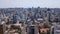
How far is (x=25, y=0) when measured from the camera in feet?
5.32

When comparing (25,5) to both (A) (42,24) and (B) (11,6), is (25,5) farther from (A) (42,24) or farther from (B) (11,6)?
(A) (42,24)

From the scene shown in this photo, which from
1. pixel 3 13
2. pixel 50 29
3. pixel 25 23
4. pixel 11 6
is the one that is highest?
pixel 11 6

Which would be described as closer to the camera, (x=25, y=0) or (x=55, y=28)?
(x=55, y=28)

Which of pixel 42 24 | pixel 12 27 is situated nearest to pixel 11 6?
pixel 12 27

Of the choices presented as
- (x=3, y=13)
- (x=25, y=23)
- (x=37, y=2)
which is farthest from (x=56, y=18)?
(x=3, y=13)

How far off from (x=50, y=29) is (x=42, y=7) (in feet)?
1.27

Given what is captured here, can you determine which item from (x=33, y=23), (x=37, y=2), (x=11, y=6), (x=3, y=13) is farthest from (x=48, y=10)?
(x=3, y=13)

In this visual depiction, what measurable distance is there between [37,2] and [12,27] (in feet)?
1.95

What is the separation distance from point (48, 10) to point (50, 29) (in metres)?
0.32

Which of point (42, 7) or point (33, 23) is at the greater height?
point (42, 7)


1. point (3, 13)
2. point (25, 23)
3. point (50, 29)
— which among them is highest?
point (3, 13)

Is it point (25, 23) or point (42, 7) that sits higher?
point (42, 7)

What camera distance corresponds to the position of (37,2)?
63.4 inches

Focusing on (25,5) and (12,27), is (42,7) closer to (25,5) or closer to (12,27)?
(25,5)
